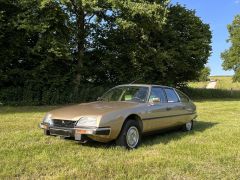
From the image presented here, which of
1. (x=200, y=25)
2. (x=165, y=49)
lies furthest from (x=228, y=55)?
(x=165, y=49)

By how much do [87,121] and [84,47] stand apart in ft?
66.0

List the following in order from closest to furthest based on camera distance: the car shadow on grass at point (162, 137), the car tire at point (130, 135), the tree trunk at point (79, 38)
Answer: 1. the car tire at point (130, 135)
2. the car shadow on grass at point (162, 137)
3. the tree trunk at point (79, 38)

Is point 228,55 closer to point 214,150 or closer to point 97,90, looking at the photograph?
point 97,90

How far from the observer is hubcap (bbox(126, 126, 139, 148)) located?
8.73 metres

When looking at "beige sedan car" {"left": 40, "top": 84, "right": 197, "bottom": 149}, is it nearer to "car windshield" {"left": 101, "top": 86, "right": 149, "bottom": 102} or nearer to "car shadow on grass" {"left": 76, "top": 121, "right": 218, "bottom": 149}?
"car windshield" {"left": 101, "top": 86, "right": 149, "bottom": 102}

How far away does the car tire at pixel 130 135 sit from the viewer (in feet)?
28.0

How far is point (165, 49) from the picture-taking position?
31.7 m

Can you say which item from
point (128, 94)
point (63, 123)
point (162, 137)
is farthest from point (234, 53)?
point (63, 123)

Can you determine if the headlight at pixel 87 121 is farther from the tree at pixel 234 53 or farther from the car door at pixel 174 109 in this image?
the tree at pixel 234 53

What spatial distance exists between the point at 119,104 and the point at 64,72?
18219 mm

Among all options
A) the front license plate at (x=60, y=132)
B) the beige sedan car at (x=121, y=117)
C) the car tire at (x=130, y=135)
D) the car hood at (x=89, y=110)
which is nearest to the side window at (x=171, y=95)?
the beige sedan car at (x=121, y=117)

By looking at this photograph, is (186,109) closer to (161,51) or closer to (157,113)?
(157,113)

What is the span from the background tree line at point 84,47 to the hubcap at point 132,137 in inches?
607

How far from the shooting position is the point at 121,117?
8.49 m
